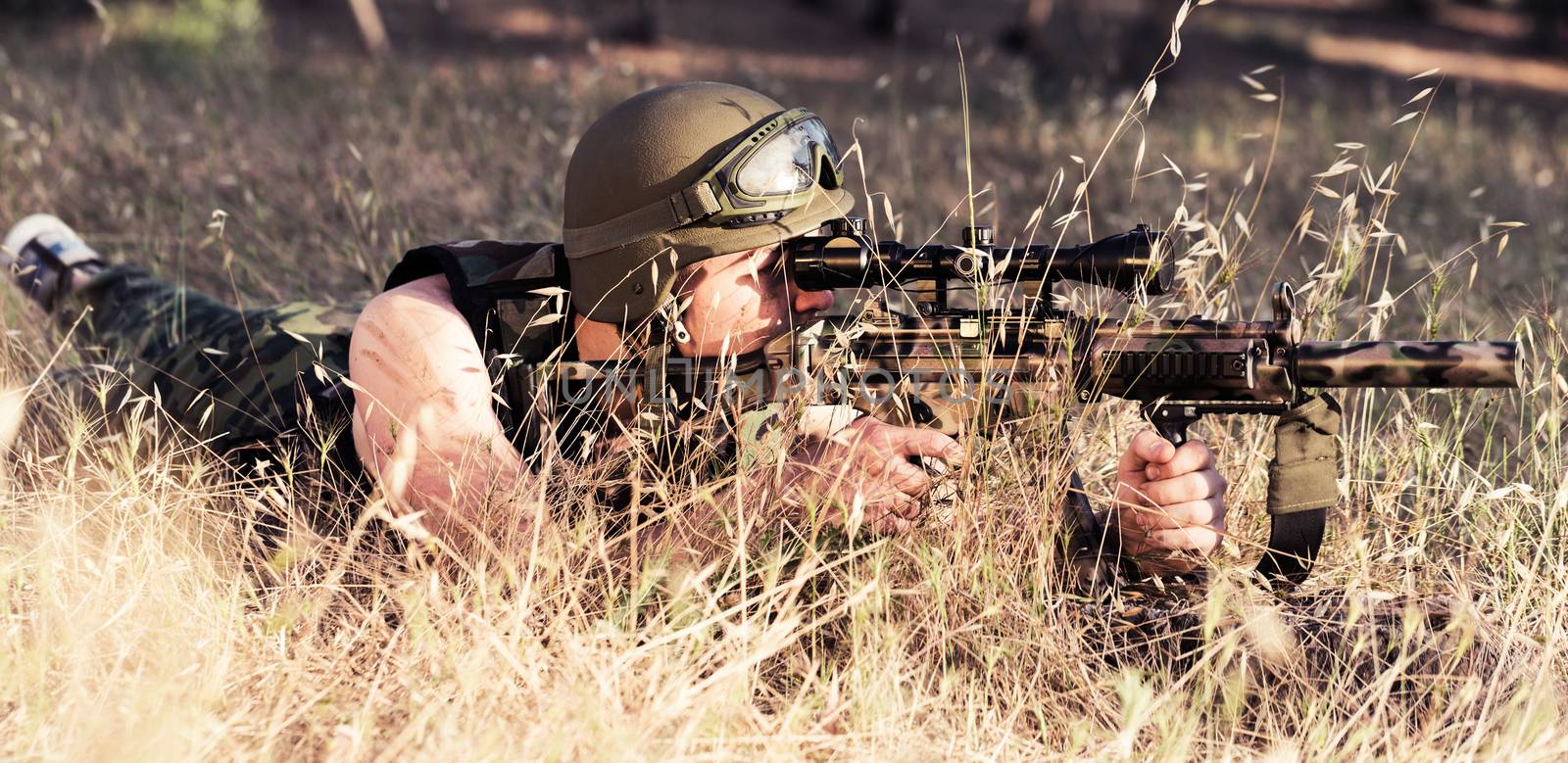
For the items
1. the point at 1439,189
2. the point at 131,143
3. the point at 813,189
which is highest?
the point at 813,189

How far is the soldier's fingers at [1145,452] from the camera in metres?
2.69

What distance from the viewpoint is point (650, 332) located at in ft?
9.78

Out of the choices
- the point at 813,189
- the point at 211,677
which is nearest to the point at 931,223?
the point at 813,189

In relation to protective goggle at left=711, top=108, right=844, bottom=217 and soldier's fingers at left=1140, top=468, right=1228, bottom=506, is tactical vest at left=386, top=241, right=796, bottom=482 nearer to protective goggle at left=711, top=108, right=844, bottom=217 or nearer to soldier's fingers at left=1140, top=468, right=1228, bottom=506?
protective goggle at left=711, top=108, right=844, bottom=217

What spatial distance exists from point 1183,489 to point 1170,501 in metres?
0.04

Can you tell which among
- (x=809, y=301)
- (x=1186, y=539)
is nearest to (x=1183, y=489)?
(x=1186, y=539)

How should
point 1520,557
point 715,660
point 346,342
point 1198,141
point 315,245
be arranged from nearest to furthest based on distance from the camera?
point 715,660, point 1520,557, point 346,342, point 315,245, point 1198,141

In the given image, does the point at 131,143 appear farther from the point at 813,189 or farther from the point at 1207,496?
the point at 1207,496

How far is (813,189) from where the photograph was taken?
2.94m

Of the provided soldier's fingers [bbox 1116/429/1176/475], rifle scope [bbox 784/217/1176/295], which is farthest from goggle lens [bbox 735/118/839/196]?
soldier's fingers [bbox 1116/429/1176/475]

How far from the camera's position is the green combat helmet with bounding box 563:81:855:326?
9.48 feet

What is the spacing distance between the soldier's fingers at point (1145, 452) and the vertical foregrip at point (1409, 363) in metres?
0.30

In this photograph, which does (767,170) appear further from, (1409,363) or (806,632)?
(1409,363)

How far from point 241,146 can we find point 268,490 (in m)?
4.86
